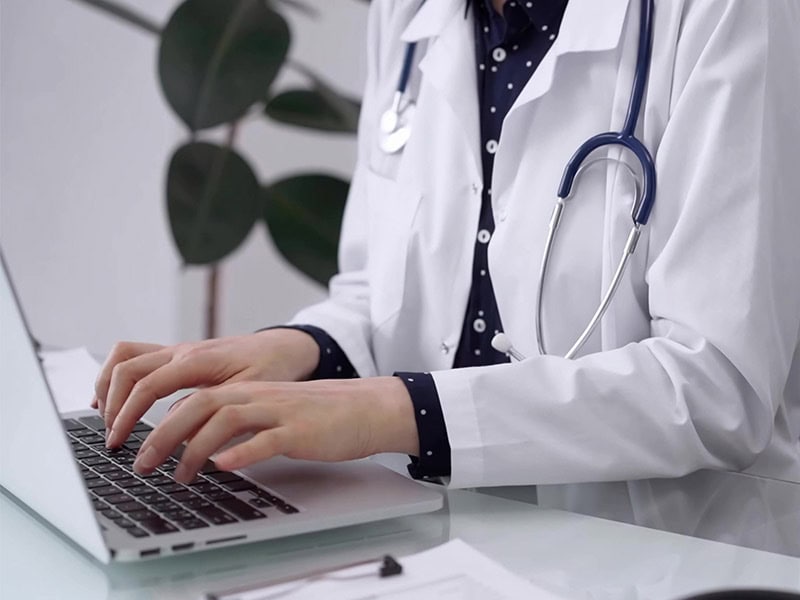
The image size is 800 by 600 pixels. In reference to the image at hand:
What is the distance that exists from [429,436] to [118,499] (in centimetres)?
24

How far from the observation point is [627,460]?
79cm

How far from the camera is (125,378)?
0.83m

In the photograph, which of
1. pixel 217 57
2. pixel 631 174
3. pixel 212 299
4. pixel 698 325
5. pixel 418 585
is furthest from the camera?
pixel 212 299

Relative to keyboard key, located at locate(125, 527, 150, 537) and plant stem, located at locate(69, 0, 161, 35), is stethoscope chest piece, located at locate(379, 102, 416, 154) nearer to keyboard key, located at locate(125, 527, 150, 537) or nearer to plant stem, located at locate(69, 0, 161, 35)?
keyboard key, located at locate(125, 527, 150, 537)

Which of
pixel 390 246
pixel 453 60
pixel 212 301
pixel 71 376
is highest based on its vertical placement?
pixel 453 60

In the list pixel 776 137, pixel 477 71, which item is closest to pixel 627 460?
pixel 776 137

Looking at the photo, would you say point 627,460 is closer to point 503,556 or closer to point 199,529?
point 503,556

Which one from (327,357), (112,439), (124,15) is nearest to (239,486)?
(112,439)

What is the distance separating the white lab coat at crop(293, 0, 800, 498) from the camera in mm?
792

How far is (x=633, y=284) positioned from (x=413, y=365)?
0.31 meters

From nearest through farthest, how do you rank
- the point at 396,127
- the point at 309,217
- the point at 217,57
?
the point at 396,127 → the point at 217,57 → the point at 309,217

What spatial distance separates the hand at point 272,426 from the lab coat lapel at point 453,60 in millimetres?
466

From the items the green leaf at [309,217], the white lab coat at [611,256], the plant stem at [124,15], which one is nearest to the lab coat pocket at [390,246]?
the white lab coat at [611,256]

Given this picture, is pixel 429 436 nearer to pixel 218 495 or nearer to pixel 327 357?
pixel 218 495
